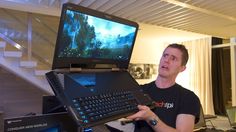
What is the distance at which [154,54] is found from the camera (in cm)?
646

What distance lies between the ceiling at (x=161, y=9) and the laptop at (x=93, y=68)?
2607 mm

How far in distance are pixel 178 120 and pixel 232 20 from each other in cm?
375

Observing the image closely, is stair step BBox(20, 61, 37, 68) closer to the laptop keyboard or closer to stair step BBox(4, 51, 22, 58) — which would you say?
stair step BBox(4, 51, 22, 58)

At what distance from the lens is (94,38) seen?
797mm

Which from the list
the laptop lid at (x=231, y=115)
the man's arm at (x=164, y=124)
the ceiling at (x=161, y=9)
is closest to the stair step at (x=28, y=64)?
the ceiling at (x=161, y=9)

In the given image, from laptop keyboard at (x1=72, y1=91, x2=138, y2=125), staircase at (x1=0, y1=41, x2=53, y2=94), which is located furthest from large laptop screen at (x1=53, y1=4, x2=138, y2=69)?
staircase at (x1=0, y1=41, x2=53, y2=94)

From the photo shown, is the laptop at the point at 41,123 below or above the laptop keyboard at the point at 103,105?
below

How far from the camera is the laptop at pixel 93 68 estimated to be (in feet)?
2.23

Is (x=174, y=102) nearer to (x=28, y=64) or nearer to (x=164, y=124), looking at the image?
(x=164, y=124)

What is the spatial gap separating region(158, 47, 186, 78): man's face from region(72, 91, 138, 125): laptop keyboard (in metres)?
0.36

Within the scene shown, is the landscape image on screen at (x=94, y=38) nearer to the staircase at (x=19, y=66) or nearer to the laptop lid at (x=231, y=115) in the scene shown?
the laptop lid at (x=231, y=115)

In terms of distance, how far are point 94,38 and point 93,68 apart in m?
0.10

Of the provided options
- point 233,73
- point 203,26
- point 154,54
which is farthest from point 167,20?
point 154,54

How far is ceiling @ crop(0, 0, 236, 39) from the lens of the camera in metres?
3.43
